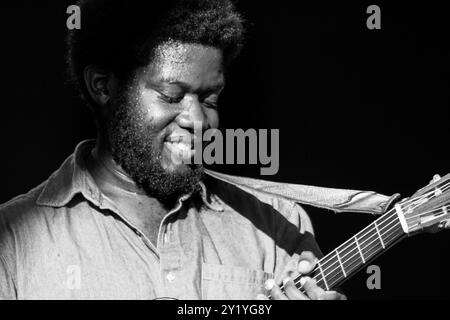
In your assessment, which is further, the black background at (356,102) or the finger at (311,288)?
the black background at (356,102)

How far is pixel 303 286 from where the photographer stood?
2703 millimetres

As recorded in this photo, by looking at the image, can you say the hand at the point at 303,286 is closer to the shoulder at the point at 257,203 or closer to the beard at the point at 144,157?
the shoulder at the point at 257,203

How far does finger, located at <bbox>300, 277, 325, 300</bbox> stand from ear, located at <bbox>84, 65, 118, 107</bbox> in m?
0.75

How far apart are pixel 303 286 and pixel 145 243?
432 mm

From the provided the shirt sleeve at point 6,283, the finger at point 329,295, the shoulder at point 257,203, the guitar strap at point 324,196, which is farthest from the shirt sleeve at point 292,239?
the shirt sleeve at point 6,283

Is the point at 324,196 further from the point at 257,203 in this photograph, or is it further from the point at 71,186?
the point at 71,186

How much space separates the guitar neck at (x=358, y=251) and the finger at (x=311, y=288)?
30 mm

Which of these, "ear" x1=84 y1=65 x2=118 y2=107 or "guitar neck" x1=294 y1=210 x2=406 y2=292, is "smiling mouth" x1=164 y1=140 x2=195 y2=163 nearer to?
"ear" x1=84 y1=65 x2=118 y2=107

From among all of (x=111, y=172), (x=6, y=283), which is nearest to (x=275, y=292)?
(x=111, y=172)

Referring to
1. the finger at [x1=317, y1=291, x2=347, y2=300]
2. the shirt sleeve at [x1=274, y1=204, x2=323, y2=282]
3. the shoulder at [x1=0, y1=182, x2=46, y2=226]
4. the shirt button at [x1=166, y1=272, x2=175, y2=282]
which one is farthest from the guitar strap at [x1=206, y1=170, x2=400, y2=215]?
the shoulder at [x1=0, y1=182, x2=46, y2=226]

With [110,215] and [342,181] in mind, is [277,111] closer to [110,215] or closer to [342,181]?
[342,181]

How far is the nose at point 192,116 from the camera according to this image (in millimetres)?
2756

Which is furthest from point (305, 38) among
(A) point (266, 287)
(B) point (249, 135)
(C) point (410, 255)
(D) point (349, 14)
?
(A) point (266, 287)

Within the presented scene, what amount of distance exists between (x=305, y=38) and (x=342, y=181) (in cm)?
50
